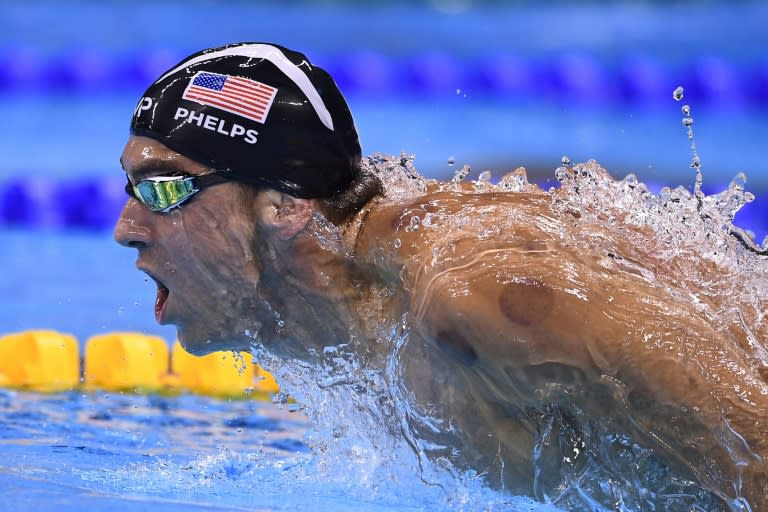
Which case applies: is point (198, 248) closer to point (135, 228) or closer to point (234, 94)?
point (135, 228)

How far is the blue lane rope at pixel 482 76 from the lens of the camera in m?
9.10

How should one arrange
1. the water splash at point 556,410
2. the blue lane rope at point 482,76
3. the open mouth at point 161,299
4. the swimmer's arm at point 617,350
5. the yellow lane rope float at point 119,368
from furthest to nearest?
the blue lane rope at point 482,76 < the yellow lane rope float at point 119,368 < the open mouth at point 161,299 < the water splash at point 556,410 < the swimmer's arm at point 617,350

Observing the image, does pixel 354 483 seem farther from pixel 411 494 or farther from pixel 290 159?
pixel 290 159

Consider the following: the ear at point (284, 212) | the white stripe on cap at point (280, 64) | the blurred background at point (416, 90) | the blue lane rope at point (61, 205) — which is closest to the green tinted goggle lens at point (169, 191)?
the ear at point (284, 212)

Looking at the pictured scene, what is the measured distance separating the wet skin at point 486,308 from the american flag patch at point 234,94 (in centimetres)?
13

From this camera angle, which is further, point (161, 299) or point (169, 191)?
point (161, 299)

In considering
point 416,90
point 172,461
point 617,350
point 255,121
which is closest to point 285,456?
point 172,461

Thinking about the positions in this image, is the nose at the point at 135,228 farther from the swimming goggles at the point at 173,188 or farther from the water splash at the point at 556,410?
the water splash at the point at 556,410

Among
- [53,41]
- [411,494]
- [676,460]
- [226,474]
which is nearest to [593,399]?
[676,460]

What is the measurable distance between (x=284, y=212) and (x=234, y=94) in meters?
0.26

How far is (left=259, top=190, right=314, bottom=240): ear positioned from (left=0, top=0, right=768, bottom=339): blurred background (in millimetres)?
2928

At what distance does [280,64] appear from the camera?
83.4 inches

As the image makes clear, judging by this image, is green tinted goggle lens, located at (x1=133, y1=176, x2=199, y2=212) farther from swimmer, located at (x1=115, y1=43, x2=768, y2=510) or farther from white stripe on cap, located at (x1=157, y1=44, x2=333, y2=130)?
white stripe on cap, located at (x1=157, y1=44, x2=333, y2=130)

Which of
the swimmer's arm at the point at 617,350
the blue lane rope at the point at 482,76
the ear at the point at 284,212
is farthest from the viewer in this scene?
the blue lane rope at the point at 482,76
